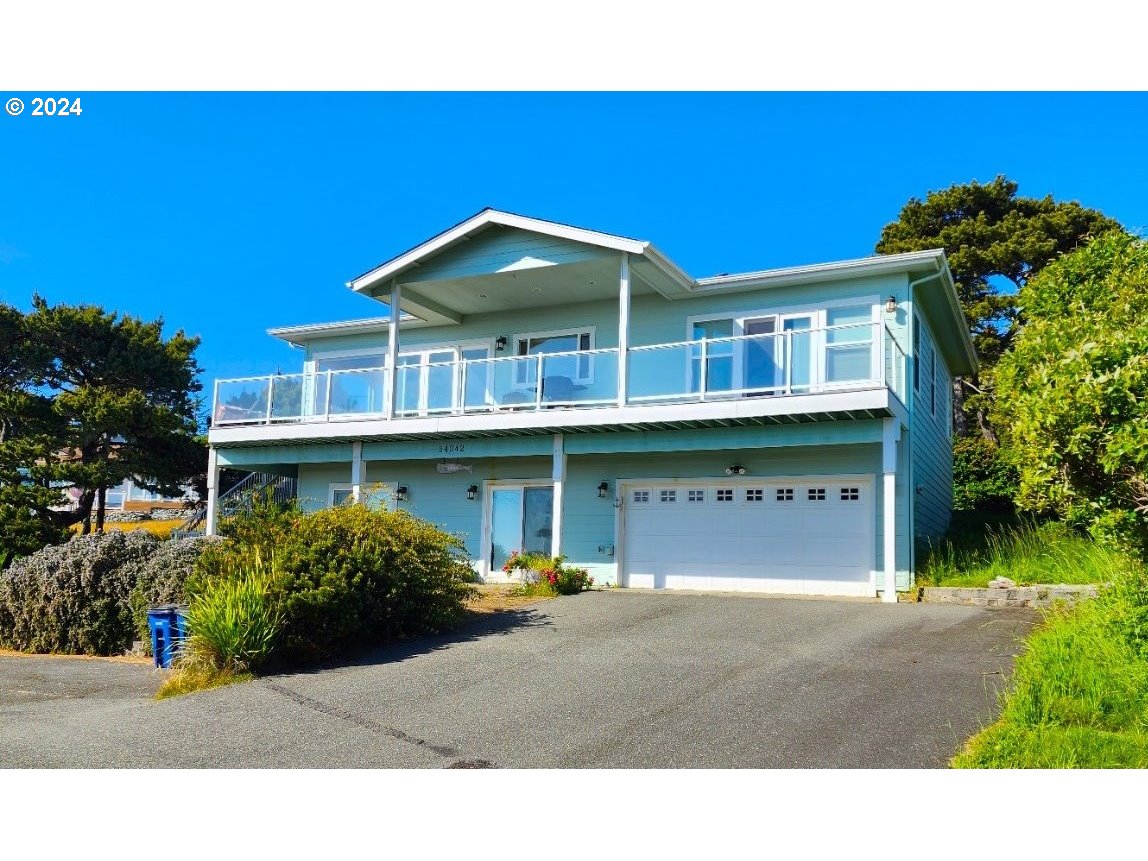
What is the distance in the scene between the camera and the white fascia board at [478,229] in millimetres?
15438

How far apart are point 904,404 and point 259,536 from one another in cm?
1038

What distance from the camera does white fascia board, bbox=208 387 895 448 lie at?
45.8 feet

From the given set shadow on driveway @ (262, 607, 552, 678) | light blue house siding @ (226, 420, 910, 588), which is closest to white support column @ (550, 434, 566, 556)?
light blue house siding @ (226, 420, 910, 588)

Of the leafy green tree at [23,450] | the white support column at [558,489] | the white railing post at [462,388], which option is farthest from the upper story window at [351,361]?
the leafy green tree at [23,450]

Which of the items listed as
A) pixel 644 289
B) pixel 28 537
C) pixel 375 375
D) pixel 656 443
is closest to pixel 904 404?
pixel 656 443

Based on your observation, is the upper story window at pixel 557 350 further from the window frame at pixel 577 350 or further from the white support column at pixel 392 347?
the white support column at pixel 392 347

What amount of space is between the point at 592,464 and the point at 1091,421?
11.5 meters

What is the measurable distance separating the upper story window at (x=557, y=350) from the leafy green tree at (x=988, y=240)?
1233 cm

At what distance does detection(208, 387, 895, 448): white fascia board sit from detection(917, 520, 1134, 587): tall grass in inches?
116

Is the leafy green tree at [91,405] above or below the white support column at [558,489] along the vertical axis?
above

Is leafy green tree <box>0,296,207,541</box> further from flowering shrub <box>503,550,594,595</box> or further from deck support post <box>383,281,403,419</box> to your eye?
flowering shrub <box>503,550,594,595</box>

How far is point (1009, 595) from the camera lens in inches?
497

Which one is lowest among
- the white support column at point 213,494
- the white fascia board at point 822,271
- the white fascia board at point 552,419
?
the white support column at point 213,494

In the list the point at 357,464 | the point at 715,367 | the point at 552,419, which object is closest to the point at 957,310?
the point at 715,367
